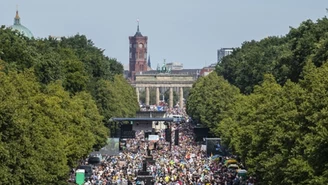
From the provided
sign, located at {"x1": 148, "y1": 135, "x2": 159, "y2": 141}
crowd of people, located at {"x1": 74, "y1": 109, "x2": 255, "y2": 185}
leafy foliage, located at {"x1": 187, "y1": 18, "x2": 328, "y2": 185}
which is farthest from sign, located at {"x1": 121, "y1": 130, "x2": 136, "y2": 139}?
leafy foliage, located at {"x1": 187, "y1": 18, "x2": 328, "y2": 185}

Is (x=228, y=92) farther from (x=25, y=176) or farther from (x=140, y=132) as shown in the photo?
(x=25, y=176)

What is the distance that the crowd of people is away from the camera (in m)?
87.8

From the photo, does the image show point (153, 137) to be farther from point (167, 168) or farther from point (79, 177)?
point (79, 177)

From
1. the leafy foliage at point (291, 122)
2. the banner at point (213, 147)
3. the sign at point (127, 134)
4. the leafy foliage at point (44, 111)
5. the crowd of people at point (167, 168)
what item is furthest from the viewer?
the sign at point (127, 134)

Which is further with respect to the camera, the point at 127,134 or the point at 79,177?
the point at 127,134

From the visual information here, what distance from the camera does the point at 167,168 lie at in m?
98.6

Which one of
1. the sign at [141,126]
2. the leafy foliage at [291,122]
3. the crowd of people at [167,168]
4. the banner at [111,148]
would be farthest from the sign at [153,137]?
the banner at [111,148]

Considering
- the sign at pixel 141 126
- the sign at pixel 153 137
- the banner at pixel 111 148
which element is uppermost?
the sign at pixel 141 126

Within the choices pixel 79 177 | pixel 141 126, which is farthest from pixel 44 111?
pixel 141 126

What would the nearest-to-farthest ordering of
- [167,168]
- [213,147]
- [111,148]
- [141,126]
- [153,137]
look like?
[167,168] < [111,148] < [213,147] < [153,137] < [141,126]

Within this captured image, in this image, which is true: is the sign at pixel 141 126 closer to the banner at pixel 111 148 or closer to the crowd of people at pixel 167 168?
the crowd of people at pixel 167 168

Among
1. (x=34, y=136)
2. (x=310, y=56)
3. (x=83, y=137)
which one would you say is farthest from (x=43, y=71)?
(x=34, y=136)

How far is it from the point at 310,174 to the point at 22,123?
46.2 ft

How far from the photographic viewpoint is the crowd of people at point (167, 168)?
87.8 metres
